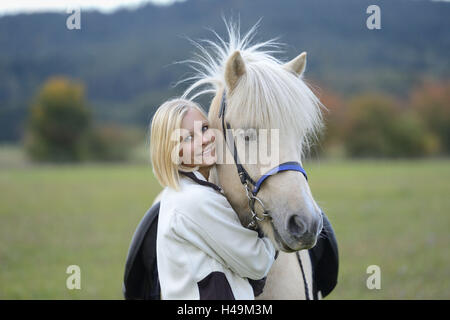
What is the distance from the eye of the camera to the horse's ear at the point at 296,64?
2.42 metres

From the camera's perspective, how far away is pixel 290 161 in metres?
2.02

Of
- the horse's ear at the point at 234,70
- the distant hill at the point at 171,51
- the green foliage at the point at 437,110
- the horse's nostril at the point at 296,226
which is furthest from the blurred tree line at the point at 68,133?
the horse's nostril at the point at 296,226

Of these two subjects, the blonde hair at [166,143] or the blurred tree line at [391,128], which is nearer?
the blonde hair at [166,143]

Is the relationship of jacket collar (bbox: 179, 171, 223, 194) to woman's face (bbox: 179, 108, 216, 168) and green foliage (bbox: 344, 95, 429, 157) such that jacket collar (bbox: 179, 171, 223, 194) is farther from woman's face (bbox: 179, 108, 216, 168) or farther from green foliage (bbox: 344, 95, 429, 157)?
green foliage (bbox: 344, 95, 429, 157)

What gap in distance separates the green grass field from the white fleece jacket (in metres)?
0.94

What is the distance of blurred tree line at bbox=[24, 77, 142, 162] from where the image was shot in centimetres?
4297

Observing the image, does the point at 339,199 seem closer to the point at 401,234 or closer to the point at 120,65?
the point at 401,234

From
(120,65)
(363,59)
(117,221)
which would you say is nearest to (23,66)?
(120,65)

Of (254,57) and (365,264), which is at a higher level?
(254,57)

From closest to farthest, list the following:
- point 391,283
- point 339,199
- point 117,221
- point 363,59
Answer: point 391,283 < point 117,221 < point 339,199 < point 363,59

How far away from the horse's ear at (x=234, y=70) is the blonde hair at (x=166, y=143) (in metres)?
0.27

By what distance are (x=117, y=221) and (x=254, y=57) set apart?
9.89m

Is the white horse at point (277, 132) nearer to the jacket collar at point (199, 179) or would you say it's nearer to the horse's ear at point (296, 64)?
the horse's ear at point (296, 64)

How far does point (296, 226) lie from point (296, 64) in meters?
1.02
